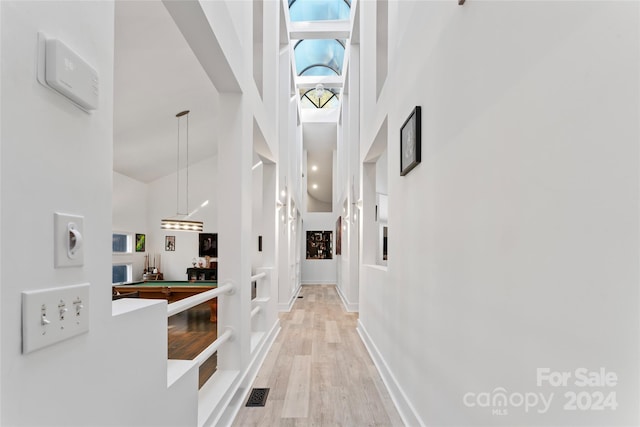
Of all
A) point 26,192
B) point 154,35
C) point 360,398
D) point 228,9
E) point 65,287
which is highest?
point 154,35

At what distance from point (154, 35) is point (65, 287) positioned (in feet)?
15.6

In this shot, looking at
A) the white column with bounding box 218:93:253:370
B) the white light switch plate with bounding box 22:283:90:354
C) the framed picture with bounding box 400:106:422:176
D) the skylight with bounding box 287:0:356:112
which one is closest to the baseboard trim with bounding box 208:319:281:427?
the white column with bounding box 218:93:253:370

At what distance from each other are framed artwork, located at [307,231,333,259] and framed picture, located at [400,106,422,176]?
423 inches

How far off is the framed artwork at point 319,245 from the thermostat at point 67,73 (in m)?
12.5

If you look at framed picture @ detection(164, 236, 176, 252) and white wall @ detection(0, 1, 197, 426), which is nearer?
white wall @ detection(0, 1, 197, 426)

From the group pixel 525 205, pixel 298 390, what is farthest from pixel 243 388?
pixel 525 205

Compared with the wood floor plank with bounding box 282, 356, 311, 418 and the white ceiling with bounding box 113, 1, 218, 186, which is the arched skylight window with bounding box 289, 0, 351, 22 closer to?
the white ceiling with bounding box 113, 1, 218, 186

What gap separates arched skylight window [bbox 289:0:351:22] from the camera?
822 cm

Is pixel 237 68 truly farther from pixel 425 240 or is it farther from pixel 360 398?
pixel 360 398

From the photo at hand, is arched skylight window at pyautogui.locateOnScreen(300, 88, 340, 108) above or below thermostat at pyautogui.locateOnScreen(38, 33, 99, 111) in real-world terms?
above

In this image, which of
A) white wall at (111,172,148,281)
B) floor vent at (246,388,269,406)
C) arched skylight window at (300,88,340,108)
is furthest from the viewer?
arched skylight window at (300,88,340,108)

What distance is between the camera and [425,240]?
2184 mm

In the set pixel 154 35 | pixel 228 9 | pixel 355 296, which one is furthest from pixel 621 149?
pixel 355 296

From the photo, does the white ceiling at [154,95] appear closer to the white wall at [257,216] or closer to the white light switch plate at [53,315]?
the white wall at [257,216]
